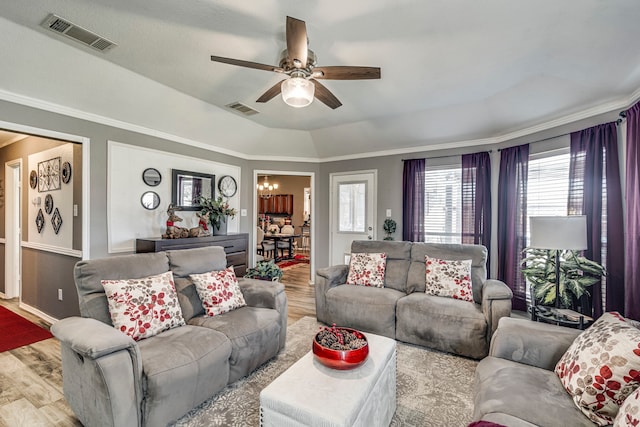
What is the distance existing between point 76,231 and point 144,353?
2427 mm

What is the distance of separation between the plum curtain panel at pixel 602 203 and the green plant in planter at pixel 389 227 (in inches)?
92.6

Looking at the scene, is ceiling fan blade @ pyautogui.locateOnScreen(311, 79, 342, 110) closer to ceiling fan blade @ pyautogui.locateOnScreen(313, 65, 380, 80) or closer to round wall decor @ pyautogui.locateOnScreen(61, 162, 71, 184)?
ceiling fan blade @ pyautogui.locateOnScreen(313, 65, 380, 80)

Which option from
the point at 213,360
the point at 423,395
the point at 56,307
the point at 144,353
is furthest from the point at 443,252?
the point at 56,307

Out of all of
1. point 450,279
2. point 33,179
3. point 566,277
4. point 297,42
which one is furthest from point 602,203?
point 33,179

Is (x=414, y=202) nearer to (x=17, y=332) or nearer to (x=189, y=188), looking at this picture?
(x=189, y=188)

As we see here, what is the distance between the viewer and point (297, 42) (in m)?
1.92

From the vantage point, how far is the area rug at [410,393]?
6.27 feet

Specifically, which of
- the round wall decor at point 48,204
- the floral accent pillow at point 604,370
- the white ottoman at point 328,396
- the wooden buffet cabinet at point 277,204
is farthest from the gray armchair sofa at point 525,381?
the wooden buffet cabinet at point 277,204

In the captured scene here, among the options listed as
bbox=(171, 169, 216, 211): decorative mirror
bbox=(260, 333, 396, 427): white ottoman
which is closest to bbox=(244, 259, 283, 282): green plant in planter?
bbox=(260, 333, 396, 427): white ottoman

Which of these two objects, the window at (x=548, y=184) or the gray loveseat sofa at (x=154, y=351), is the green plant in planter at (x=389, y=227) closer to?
the window at (x=548, y=184)

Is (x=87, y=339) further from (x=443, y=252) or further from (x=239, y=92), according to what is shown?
(x=443, y=252)

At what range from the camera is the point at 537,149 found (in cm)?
377

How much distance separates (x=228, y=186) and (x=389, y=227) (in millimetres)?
2884

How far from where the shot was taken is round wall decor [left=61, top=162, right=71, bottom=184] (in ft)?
11.5
